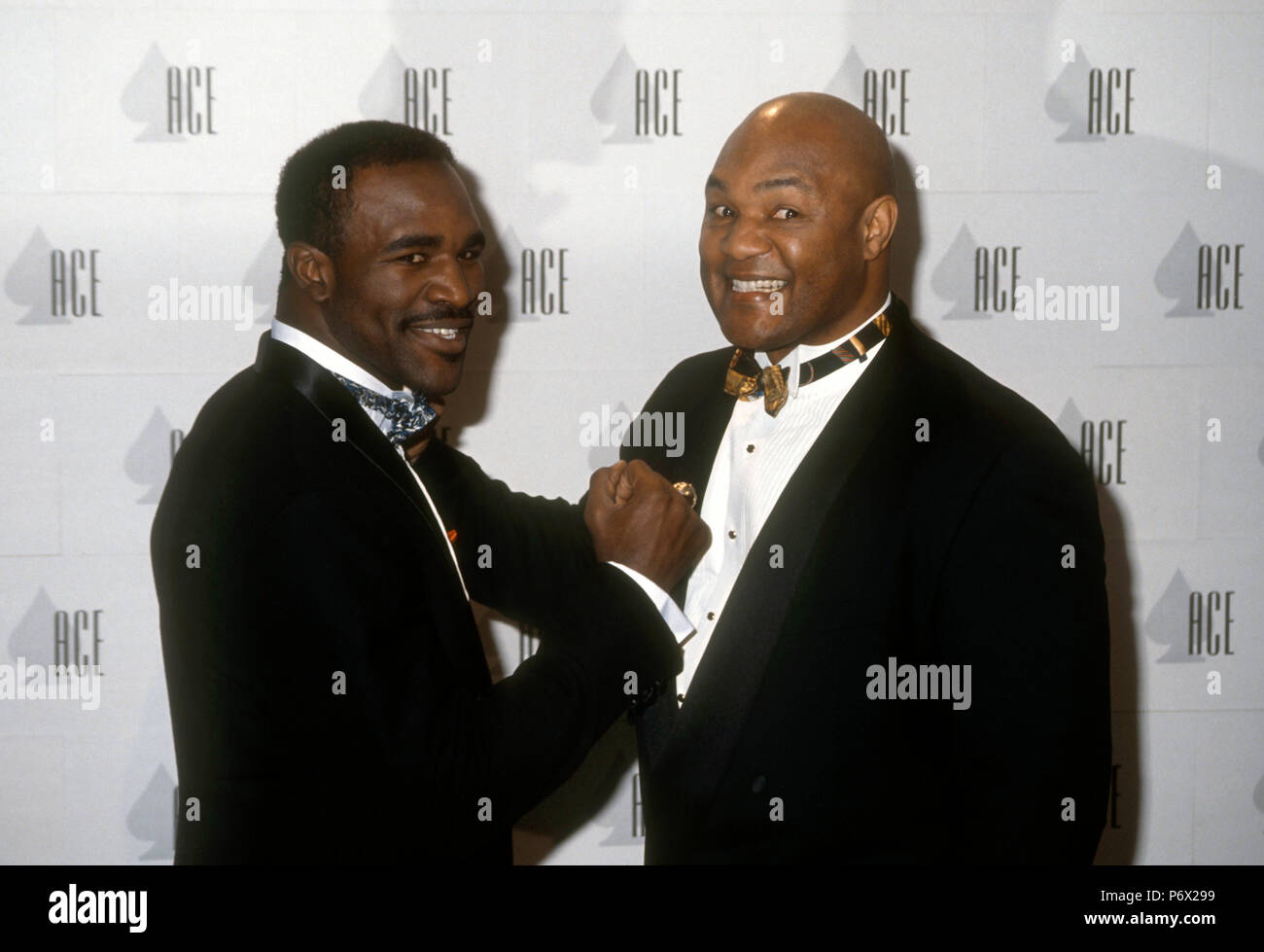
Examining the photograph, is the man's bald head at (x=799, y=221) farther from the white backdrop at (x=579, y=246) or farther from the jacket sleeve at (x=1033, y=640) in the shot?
the white backdrop at (x=579, y=246)

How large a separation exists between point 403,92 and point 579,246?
0.56m

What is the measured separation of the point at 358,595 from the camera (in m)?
1.94

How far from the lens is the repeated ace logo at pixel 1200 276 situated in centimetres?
300

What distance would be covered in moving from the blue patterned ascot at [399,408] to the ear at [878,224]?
89 centimetres

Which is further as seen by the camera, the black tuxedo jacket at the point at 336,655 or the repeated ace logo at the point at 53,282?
the repeated ace logo at the point at 53,282

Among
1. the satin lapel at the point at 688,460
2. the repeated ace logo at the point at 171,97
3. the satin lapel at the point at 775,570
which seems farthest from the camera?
the repeated ace logo at the point at 171,97

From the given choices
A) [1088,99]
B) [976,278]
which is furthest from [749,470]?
[1088,99]

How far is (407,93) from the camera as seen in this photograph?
9.24 ft

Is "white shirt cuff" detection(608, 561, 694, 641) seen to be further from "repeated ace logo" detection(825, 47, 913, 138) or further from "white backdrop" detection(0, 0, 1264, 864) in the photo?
"repeated ace logo" detection(825, 47, 913, 138)

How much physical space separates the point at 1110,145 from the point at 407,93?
5.84ft

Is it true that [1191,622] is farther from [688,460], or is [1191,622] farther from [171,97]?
[171,97]

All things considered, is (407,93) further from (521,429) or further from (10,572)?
(10,572)

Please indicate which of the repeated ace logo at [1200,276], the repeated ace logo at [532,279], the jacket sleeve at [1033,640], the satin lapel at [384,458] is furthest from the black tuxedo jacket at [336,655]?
the repeated ace logo at [1200,276]
